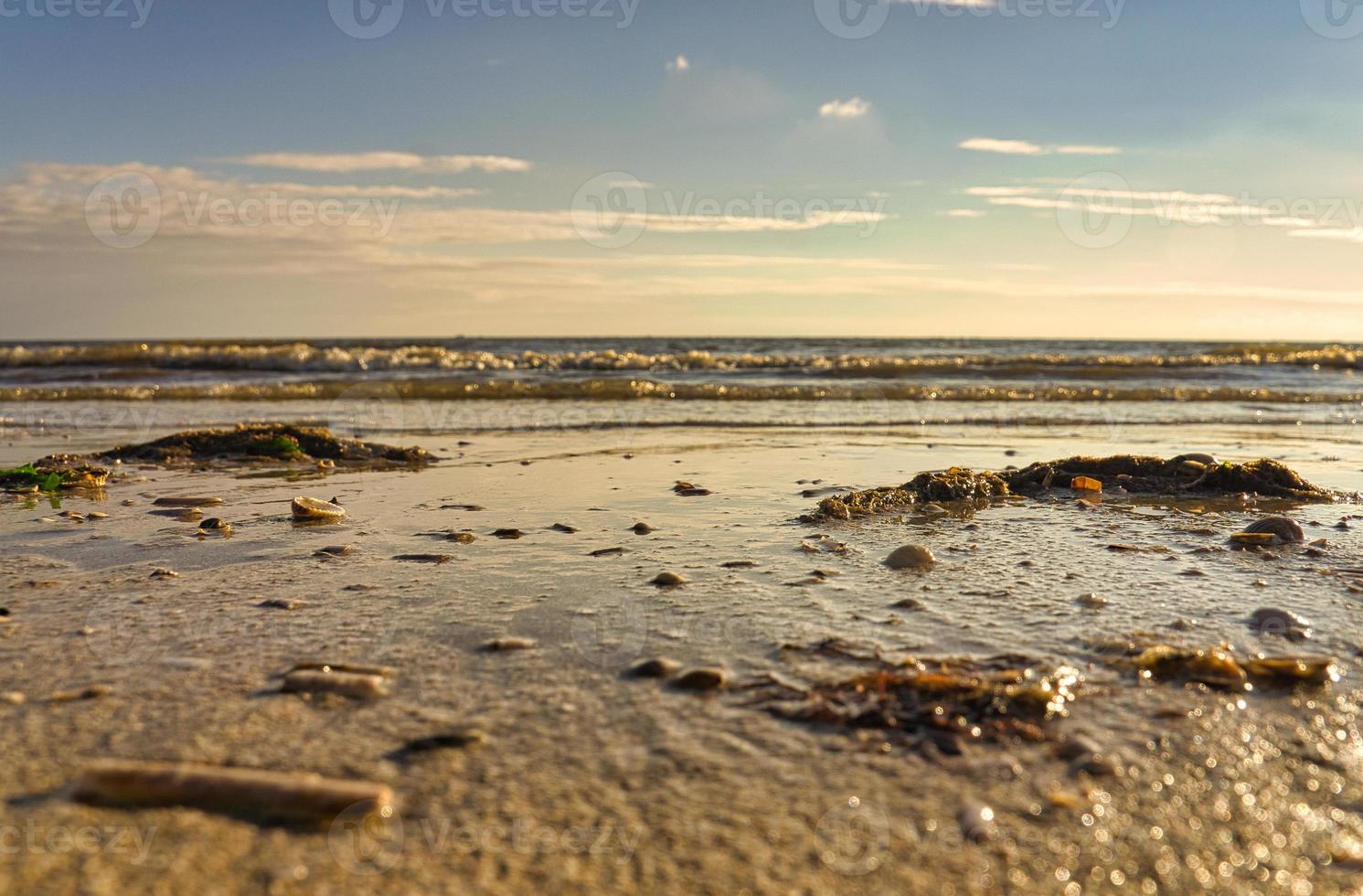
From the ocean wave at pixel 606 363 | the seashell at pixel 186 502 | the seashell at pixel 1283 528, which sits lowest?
the seashell at pixel 186 502

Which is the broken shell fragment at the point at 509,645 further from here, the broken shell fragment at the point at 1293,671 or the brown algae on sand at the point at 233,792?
the broken shell fragment at the point at 1293,671

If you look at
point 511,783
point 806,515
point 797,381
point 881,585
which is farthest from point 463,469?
point 797,381

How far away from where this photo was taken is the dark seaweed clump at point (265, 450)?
718 cm

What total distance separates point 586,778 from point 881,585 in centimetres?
174

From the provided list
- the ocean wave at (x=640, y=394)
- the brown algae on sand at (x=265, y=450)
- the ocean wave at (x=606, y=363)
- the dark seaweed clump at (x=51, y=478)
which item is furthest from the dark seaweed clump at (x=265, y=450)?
the ocean wave at (x=606, y=363)

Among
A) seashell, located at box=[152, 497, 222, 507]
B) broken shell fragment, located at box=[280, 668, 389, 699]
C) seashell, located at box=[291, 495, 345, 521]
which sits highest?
broken shell fragment, located at box=[280, 668, 389, 699]

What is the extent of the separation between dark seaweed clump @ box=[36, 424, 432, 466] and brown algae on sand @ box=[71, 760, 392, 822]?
5499 millimetres

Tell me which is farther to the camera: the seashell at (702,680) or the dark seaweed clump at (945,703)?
the seashell at (702,680)

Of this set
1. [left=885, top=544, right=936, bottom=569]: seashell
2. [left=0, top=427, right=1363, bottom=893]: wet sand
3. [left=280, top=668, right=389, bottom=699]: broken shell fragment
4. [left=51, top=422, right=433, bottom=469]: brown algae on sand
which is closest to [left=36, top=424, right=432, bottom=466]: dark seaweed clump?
[left=51, top=422, right=433, bottom=469]: brown algae on sand

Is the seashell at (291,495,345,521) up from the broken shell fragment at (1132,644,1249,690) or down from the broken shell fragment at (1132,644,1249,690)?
down

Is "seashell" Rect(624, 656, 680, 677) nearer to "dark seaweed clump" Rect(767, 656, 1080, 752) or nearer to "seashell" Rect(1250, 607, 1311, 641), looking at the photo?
"dark seaweed clump" Rect(767, 656, 1080, 752)

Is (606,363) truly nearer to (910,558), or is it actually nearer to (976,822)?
(910,558)

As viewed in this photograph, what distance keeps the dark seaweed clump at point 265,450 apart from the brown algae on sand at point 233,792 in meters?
5.50

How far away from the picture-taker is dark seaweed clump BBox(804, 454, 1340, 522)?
17.1 feet
